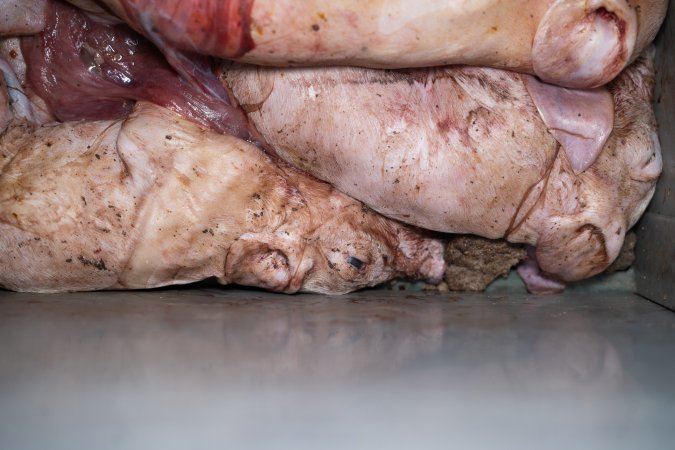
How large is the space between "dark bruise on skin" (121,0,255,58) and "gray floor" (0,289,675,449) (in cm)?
44

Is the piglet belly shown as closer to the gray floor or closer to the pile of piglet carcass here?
the pile of piglet carcass

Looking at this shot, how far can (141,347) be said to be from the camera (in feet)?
3.58

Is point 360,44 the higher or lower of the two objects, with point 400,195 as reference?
higher

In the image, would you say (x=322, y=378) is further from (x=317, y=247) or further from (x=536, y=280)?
(x=536, y=280)

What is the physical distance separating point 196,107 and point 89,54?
243mm

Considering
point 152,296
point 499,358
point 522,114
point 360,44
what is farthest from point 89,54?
point 499,358

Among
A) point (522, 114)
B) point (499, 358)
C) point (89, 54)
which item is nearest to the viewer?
point (499, 358)

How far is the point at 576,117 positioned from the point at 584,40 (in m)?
0.16

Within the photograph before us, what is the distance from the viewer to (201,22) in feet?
3.74

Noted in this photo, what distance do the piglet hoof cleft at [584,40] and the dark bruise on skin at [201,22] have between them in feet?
1.54

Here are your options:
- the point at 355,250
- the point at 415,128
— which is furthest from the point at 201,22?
the point at 355,250

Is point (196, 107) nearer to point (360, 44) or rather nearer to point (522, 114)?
point (360, 44)

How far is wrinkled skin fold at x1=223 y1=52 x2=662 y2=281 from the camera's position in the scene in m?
1.29

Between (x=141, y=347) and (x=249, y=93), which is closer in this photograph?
(x=141, y=347)
